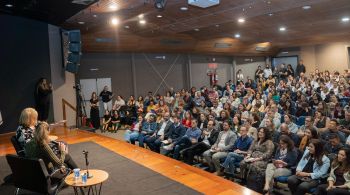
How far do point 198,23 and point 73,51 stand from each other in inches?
149

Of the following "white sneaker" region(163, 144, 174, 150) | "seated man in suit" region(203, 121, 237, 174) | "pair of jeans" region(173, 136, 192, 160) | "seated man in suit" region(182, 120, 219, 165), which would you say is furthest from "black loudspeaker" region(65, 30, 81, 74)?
"seated man in suit" region(203, 121, 237, 174)

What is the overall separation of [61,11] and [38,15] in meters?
1.11

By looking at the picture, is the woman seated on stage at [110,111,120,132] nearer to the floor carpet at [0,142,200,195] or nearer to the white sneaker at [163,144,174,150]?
the floor carpet at [0,142,200,195]

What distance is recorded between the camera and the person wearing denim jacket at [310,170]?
3.89 m

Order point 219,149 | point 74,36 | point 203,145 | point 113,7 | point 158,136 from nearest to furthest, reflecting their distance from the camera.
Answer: point 219,149 → point 203,145 → point 158,136 → point 113,7 → point 74,36

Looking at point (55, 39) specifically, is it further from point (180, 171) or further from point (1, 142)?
point (180, 171)

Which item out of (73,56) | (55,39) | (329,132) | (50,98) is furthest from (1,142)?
(329,132)

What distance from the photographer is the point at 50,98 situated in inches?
364

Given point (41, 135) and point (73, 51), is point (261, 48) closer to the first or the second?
point (73, 51)

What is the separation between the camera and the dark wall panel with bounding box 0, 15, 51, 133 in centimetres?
836

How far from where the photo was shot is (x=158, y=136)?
22.6ft

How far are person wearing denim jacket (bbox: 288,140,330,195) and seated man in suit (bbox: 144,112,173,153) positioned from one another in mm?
3123

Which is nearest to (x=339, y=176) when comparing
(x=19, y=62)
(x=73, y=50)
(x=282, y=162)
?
(x=282, y=162)

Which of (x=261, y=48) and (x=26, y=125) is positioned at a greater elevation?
(x=261, y=48)
